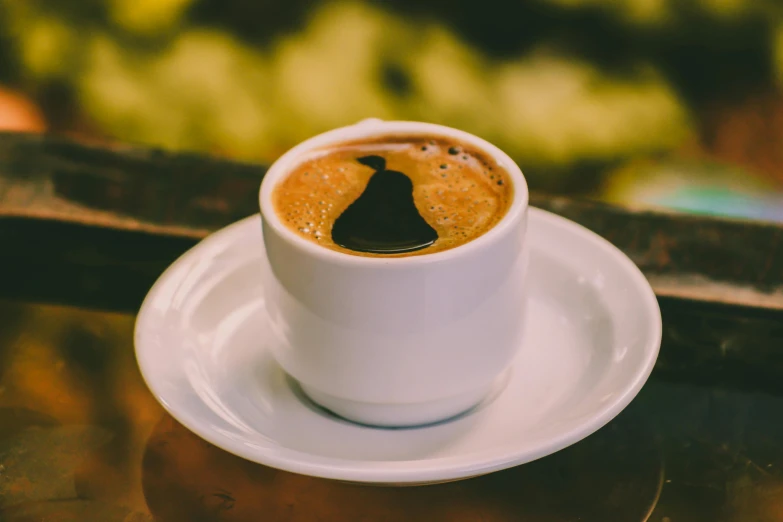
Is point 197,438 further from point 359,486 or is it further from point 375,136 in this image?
point 375,136

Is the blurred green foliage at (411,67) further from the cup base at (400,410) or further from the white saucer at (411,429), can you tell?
the cup base at (400,410)

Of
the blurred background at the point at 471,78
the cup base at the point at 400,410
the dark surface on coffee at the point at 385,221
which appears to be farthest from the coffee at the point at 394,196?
the blurred background at the point at 471,78

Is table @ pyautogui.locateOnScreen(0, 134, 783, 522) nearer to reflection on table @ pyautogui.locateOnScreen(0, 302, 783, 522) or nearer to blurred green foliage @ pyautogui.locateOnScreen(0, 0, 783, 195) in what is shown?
reflection on table @ pyautogui.locateOnScreen(0, 302, 783, 522)

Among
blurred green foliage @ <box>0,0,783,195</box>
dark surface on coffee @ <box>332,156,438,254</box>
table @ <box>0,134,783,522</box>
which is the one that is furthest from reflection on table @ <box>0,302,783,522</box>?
blurred green foliage @ <box>0,0,783,195</box>

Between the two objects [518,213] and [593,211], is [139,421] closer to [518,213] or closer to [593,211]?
[518,213]

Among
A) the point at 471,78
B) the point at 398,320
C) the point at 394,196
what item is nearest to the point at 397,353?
the point at 398,320

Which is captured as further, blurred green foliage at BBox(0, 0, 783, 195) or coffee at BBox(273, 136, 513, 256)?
blurred green foliage at BBox(0, 0, 783, 195)
